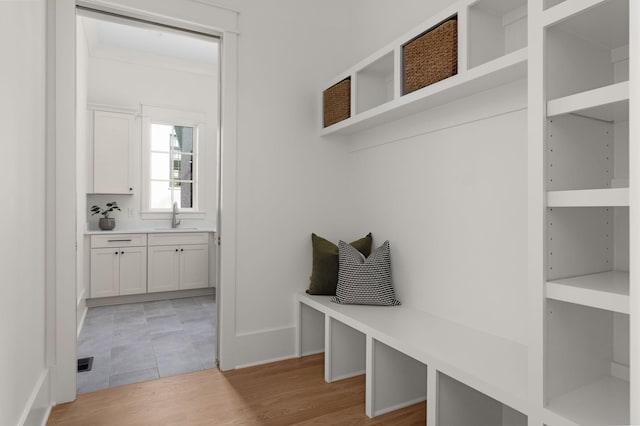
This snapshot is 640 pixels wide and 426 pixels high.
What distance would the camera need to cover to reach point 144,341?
3.13m

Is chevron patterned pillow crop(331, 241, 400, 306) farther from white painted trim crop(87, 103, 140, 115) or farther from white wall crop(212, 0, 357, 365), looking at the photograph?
white painted trim crop(87, 103, 140, 115)

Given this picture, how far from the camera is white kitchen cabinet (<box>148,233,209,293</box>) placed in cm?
455

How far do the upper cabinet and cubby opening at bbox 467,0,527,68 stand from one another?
4.27 metres

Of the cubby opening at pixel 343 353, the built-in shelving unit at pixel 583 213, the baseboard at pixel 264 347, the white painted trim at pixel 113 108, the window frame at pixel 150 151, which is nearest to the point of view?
the built-in shelving unit at pixel 583 213

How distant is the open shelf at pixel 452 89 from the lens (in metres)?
1.54

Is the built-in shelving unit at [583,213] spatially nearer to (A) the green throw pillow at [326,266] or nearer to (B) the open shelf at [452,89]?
(B) the open shelf at [452,89]

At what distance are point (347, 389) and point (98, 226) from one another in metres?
3.91

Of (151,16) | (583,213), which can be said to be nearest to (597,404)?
(583,213)

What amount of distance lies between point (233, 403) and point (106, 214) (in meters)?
3.51

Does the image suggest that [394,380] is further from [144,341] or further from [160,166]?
[160,166]

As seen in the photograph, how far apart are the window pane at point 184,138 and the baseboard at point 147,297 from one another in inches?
76.6

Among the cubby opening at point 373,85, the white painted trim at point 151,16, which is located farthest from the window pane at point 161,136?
the cubby opening at point 373,85

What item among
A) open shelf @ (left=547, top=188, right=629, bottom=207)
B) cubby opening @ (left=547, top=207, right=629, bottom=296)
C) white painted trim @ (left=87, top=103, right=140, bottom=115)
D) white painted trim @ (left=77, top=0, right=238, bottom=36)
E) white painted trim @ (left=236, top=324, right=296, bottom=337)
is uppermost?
white painted trim @ (left=87, top=103, right=140, bottom=115)

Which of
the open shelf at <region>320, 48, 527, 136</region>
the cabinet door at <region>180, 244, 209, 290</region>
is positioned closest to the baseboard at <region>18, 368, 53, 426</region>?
the open shelf at <region>320, 48, 527, 136</region>
